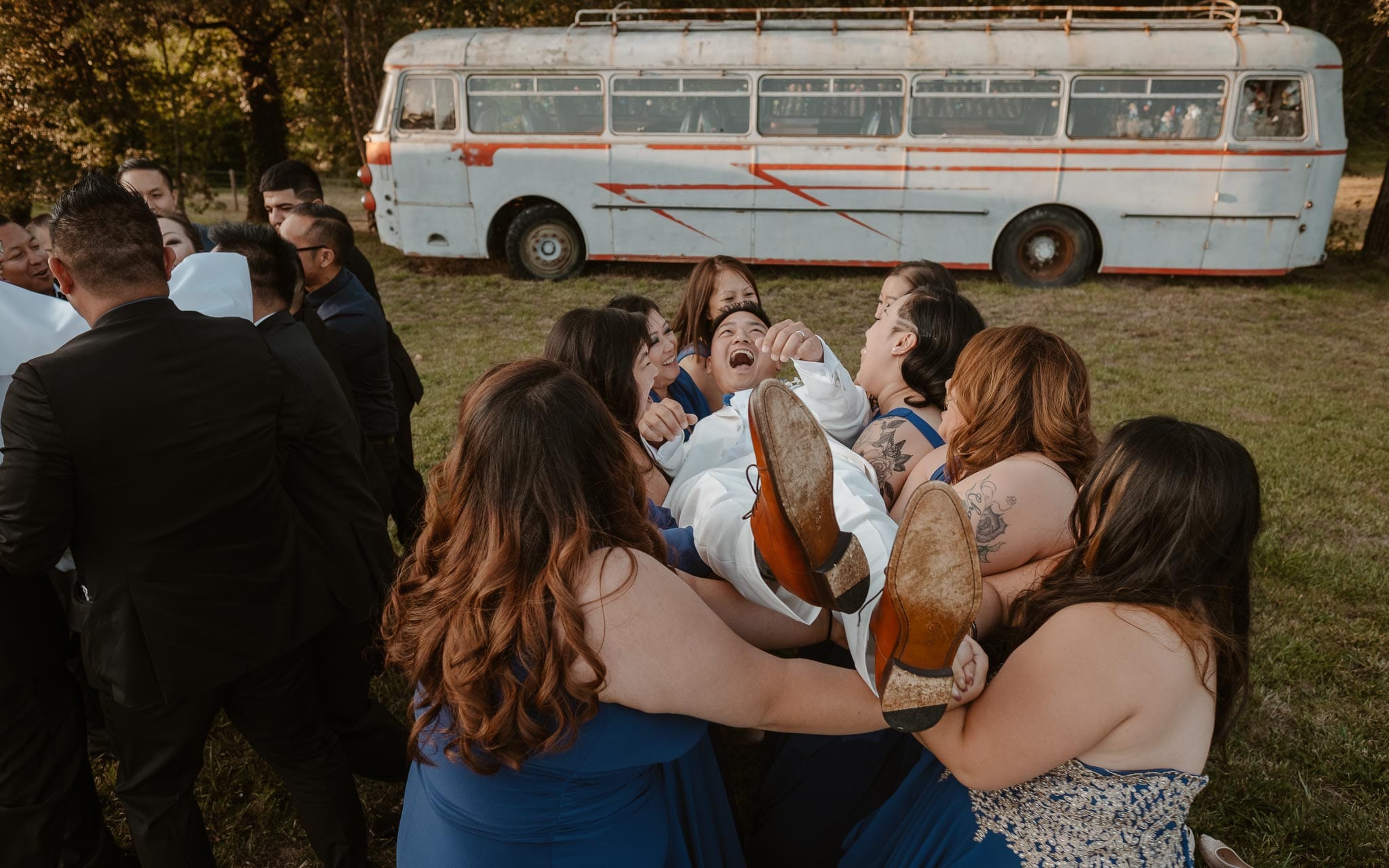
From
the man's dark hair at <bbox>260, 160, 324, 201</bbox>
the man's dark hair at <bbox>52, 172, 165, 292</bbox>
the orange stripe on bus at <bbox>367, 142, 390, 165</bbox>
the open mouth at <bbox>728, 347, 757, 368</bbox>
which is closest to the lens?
the man's dark hair at <bbox>52, 172, 165, 292</bbox>

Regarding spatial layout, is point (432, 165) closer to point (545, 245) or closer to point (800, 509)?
point (545, 245)

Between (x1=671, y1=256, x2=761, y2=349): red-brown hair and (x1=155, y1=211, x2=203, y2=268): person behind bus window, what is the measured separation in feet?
6.91

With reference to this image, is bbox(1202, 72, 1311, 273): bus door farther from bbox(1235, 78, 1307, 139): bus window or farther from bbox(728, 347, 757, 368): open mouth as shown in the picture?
bbox(728, 347, 757, 368): open mouth

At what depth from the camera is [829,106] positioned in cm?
993

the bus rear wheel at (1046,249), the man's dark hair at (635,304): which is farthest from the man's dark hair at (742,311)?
the bus rear wheel at (1046,249)

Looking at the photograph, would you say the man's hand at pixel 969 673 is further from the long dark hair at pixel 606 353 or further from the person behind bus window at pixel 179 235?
the person behind bus window at pixel 179 235

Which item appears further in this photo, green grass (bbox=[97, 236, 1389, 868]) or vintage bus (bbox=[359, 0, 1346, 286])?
vintage bus (bbox=[359, 0, 1346, 286])

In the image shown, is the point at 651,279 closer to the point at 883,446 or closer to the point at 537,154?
the point at 537,154

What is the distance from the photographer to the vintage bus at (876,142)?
9.38 meters

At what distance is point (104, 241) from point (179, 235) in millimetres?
1880

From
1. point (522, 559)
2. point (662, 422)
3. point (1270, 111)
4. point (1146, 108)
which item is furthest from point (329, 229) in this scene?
point (1270, 111)

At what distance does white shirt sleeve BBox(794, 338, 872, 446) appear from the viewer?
8.63 ft

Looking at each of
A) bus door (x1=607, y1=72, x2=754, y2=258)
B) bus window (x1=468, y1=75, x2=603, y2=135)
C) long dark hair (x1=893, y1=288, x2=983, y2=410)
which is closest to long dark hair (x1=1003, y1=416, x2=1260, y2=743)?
long dark hair (x1=893, y1=288, x2=983, y2=410)

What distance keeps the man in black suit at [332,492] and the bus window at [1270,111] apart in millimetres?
10554
